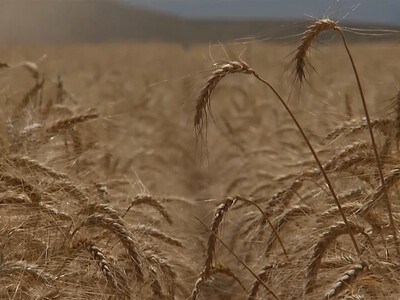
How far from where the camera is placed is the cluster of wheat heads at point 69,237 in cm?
186

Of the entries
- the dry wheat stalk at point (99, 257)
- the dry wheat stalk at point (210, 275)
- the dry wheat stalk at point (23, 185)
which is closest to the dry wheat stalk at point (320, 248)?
the dry wheat stalk at point (210, 275)

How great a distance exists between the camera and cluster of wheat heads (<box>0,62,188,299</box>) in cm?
186

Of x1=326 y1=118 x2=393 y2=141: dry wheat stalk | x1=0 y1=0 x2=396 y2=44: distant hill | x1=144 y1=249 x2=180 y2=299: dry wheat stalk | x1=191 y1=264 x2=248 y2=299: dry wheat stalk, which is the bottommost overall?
x1=0 y1=0 x2=396 y2=44: distant hill

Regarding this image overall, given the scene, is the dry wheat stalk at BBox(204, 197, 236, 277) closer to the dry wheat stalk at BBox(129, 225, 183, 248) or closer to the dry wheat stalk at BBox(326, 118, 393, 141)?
the dry wheat stalk at BBox(129, 225, 183, 248)

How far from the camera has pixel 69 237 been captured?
2008 mm

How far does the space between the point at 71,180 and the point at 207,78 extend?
688mm

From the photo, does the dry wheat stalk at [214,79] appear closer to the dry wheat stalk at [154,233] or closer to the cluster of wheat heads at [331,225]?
the cluster of wheat heads at [331,225]

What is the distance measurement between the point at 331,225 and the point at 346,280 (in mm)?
329

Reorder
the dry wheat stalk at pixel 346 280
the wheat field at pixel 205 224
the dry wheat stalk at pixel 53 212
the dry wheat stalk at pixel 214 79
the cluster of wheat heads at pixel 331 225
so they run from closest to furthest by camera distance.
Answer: the dry wheat stalk at pixel 346 280, the cluster of wheat heads at pixel 331 225, the wheat field at pixel 205 224, the dry wheat stalk at pixel 214 79, the dry wheat stalk at pixel 53 212

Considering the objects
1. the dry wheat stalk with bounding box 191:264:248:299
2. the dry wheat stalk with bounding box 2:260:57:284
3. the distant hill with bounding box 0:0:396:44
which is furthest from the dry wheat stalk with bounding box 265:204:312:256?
the distant hill with bounding box 0:0:396:44

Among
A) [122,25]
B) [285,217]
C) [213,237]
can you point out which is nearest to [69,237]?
[213,237]

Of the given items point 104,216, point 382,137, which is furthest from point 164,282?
point 382,137

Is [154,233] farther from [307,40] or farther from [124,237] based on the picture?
[307,40]

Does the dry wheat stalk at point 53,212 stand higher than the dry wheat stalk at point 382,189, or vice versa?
the dry wheat stalk at point 382,189
